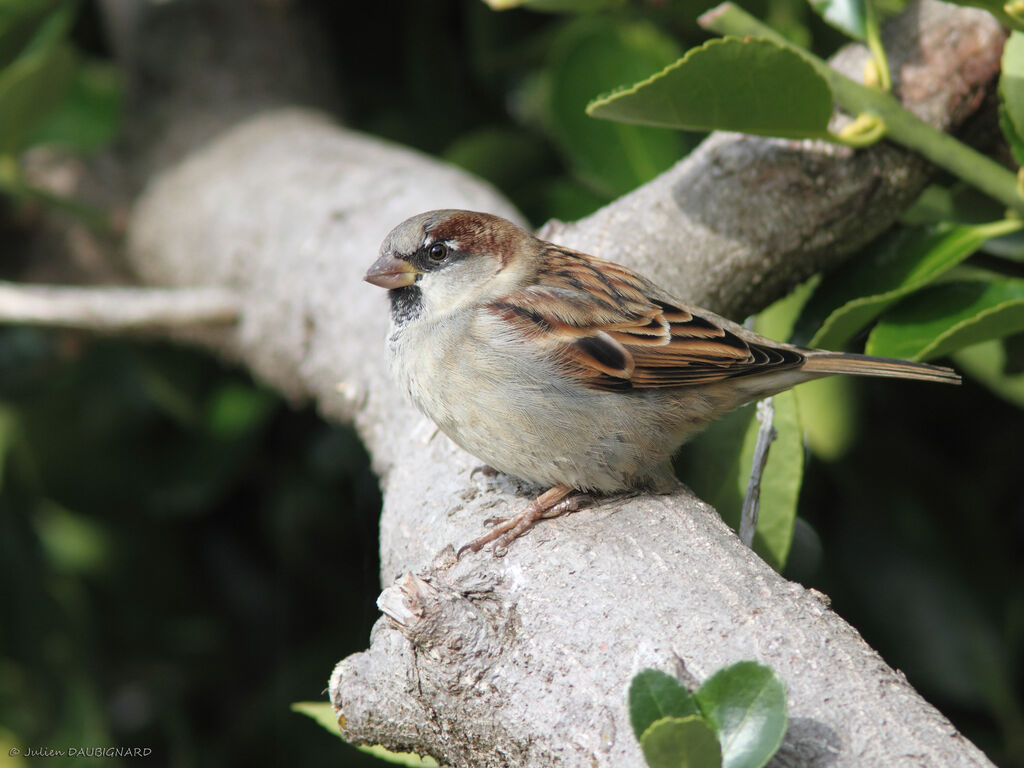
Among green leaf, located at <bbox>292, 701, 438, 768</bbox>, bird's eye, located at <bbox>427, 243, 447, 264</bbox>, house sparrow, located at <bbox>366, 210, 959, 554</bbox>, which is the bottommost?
green leaf, located at <bbox>292, 701, 438, 768</bbox>

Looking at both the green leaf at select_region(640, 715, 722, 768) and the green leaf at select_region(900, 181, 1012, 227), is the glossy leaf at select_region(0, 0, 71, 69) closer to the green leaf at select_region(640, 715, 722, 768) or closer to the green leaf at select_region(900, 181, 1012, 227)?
the green leaf at select_region(900, 181, 1012, 227)

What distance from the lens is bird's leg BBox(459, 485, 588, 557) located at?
5.11ft

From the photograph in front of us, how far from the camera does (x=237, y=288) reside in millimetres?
2801

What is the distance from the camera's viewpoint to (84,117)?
3109mm

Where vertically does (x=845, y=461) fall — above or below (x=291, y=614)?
above

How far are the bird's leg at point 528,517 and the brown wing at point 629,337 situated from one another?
0.21 metres

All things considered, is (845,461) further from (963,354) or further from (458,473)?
(458,473)

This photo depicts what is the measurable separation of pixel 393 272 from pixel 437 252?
0.10 meters

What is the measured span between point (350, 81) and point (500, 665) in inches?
107

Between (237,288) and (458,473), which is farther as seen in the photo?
(237,288)

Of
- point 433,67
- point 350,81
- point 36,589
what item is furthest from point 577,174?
point 36,589

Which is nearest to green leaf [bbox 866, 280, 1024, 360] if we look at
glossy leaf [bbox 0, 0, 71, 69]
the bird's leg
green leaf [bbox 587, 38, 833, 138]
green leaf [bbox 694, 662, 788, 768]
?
green leaf [bbox 587, 38, 833, 138]

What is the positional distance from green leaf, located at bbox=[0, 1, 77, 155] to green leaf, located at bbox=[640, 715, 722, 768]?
2.27 m

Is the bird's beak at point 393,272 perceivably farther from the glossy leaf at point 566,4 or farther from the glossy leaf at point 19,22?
the glossy leaf at point 19,22
